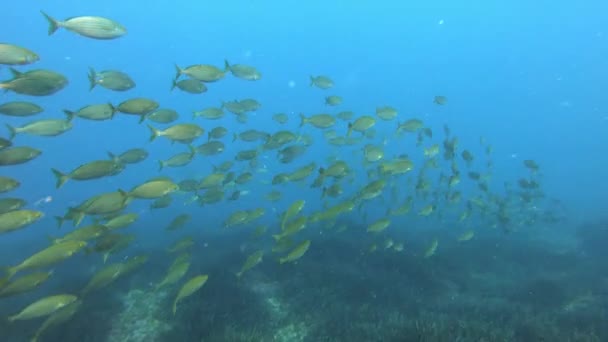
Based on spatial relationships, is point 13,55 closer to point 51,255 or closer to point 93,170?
point 93,170

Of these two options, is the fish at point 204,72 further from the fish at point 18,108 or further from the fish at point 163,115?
the fish at point 18,108

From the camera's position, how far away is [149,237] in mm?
23922

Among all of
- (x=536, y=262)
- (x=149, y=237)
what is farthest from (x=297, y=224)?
(x=149, y=237)

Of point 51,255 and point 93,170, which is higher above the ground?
point 93,170

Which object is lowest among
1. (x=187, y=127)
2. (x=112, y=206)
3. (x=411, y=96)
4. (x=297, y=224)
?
(x=411, y=96)

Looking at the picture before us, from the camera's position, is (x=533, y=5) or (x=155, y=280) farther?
(x=533, y=5)

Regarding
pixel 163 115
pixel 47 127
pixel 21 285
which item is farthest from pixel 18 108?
pixel 21 285

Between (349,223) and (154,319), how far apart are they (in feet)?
38.9

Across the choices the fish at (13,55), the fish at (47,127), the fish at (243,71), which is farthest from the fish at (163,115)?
the fish at (13,55)

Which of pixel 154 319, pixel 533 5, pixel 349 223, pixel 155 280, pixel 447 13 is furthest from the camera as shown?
pixel 447 13

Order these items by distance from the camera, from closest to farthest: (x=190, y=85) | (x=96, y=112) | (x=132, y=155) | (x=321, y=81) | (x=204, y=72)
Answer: (x=96, y=112) → (x=204, y=72) → (x=132, y=155) → (x=190, y=85) → (x=321, y=81)

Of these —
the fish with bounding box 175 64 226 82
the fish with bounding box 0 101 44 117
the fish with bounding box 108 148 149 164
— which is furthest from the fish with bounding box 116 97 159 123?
the fish with bounding box 108 148 149 164

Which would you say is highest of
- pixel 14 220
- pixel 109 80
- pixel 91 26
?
pixel 91 26

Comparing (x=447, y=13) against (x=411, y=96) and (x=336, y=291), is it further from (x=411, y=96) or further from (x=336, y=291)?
(x=336, y=291)
